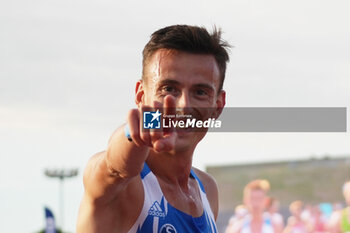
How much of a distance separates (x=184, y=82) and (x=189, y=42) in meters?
0.38

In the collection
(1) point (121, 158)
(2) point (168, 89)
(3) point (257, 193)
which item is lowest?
(1) point (121, 158)

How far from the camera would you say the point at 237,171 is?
12.2 m

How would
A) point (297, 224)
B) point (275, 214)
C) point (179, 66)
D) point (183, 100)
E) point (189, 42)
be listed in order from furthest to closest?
1. point (275, 214)
2. point (297, 224)
3. point (189, 42)
4. point (179, 66)
5. point (183, 100)

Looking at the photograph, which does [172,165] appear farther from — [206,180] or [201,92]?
[206,180]

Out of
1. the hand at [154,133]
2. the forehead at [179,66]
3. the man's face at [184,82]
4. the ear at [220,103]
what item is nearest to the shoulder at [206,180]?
the ear at [220,103]

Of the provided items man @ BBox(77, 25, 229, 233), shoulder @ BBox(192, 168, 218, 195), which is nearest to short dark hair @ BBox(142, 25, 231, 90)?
man @ BBox(77, 25, 229, 233)

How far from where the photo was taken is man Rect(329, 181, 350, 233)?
386 inches

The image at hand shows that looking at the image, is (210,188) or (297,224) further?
(297,224)

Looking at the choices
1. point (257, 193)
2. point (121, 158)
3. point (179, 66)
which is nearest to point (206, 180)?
point (179, 66)

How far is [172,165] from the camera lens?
155 inches

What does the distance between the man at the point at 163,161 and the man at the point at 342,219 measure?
6.05 meters

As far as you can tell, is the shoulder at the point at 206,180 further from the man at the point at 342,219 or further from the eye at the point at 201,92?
the man at the point at 342,219

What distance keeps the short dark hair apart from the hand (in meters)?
1.34

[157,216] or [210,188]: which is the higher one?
[210,188]
